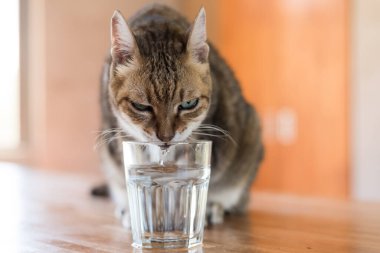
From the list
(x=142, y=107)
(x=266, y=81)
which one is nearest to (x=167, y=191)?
(x=142, y=107)

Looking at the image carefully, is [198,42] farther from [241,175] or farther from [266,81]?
[266,81]

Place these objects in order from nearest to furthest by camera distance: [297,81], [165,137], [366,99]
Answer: [165,137] → [366,99] → [297,81]

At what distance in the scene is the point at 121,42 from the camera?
1180mm

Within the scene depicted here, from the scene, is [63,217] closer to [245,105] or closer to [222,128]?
[222,128]

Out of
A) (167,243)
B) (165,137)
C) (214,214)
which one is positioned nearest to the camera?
(167,243)

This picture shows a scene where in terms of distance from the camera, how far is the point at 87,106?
3.92 meters

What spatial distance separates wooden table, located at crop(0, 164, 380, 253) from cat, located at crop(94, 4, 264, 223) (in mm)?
103

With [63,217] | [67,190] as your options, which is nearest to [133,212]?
[63,217]

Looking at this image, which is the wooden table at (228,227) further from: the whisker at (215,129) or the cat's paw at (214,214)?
the whisker at (215,129)

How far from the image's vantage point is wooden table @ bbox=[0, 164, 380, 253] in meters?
0.98

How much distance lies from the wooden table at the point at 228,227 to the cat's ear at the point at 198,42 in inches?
14.0

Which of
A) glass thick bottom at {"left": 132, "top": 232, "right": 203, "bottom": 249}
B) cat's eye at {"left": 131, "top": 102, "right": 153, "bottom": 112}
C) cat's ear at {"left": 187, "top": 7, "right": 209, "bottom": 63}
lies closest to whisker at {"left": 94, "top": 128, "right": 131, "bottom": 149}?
cat's eye at {"left": 131, "top": 102, "right": 153, "bottom": 112}

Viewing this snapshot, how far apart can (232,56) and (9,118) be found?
1.58m

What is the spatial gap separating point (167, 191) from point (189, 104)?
21 centimetres
